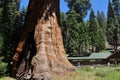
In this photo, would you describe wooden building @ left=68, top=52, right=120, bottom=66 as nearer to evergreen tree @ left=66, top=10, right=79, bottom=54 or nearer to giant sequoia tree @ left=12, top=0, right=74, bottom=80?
evergreen tree @ left=66, top=10, right=79, bottom=54

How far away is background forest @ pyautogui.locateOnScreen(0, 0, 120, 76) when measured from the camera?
27594 millimetres

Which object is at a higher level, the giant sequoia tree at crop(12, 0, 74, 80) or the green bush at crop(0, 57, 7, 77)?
the giant sequoia tree at crop(12, 0, 74, 80)

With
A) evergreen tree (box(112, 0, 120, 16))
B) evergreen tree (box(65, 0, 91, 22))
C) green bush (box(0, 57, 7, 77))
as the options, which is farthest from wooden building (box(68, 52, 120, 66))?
green bush (box(0, 57, 7, 77))

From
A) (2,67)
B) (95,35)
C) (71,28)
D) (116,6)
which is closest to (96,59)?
(71,28)

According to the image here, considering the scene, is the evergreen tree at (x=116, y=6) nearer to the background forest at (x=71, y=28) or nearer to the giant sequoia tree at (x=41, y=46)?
the background forest at (x=71, y=28)

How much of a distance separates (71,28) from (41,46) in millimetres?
44806

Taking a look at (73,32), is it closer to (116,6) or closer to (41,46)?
(116,6)

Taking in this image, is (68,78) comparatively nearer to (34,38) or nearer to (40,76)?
(40,76)

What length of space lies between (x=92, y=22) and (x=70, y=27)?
10.0m

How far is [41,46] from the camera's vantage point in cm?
2262

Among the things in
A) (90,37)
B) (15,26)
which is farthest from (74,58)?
(15,26)

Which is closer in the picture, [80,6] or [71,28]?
[71,28]

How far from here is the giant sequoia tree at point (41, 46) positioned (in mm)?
21781

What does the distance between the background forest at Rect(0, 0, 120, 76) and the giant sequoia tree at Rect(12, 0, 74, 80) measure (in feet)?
8.69
